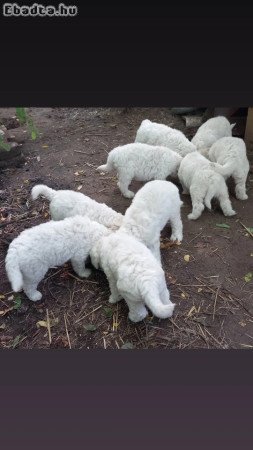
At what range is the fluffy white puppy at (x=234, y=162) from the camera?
325 centimetres

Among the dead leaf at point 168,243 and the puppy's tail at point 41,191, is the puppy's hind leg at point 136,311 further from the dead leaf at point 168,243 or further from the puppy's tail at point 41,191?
the puppy's tail at point 41,191

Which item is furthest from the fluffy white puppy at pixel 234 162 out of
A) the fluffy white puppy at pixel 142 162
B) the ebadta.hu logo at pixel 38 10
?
the ebadta.hu logo at pixel 38 10

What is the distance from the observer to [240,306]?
245 cm

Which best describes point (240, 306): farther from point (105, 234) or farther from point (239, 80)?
point (239, 80)

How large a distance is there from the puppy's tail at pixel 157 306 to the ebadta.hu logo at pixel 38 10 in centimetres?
119

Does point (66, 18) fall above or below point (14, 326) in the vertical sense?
above

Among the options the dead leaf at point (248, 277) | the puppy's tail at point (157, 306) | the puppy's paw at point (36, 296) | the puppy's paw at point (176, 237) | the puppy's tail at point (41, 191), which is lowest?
the puppy's paw at point (36, 296)

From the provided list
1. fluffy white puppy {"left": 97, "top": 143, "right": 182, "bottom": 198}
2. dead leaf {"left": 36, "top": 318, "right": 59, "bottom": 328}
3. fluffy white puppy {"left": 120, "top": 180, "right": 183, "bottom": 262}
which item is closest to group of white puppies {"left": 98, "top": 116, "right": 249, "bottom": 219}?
fluffy white puppy {"left": 97, "top": 143, "right": 182, "bottom": 198}

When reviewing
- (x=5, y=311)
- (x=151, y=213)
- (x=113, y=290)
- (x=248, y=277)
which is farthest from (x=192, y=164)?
(x=5, y=311)

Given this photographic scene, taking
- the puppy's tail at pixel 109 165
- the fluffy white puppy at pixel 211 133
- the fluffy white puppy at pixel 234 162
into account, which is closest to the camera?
the fluffy white puppy at pixel 234 162

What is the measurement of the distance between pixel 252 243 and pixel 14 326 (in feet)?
5.84

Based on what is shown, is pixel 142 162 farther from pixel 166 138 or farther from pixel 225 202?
pixel 225 202

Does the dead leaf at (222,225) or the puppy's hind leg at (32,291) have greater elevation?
the dead leaf at (222,225)

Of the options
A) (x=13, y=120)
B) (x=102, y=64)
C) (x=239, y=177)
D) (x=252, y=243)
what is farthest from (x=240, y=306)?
(x=13, y=120)
